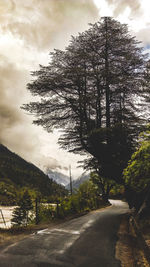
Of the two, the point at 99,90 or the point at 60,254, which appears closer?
the point at 60,254

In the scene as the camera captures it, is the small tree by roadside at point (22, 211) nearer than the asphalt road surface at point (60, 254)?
No

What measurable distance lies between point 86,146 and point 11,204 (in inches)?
1575

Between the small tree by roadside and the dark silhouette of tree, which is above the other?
the dark silhouette of tree

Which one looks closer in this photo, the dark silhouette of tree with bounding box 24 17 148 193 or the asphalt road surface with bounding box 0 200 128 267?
the asphalt road surface with bounding box 0 200 128 267

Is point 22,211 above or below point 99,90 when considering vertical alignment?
below

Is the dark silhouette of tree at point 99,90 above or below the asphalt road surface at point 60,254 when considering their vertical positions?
above

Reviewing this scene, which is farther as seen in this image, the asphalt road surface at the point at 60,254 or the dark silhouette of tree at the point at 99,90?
the dark silhouette of tree at the point at 99,90

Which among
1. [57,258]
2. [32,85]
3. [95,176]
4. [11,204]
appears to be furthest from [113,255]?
[11,204]

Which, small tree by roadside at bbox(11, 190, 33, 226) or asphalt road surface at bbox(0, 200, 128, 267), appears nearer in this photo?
asphalt road surface at bbox(0, 200, 128, 267)

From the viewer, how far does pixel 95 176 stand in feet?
126

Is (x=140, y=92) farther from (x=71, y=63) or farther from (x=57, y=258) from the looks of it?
(x=57, y=258)

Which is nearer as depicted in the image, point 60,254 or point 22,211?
point 60,254

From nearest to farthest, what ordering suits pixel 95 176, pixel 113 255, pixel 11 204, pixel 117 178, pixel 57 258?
pixel 57 258 → pixel 113 255 → pixel 117 178 → pixel 95 176 → pixel 11 204

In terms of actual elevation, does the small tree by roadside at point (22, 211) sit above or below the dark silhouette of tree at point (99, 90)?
below
